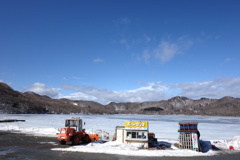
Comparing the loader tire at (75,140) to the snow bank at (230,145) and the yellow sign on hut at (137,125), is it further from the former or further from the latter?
the snow bank at (230,145)

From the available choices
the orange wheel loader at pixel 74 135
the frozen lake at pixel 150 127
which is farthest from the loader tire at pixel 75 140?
the frozen lake at pixel 150 127

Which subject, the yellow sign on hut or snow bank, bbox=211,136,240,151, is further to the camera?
snow bank, bbox=211,136,240,151

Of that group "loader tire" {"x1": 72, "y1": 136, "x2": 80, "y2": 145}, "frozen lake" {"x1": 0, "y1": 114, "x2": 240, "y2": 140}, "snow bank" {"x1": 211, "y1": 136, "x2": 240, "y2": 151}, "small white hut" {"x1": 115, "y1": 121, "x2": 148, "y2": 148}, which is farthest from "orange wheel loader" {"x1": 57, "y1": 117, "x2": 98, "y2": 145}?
"snow bank" {"x1": 211, "y1": 136, "x2": 240, "y2": 151}

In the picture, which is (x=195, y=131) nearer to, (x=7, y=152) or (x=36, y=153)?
(x=36, y=153)

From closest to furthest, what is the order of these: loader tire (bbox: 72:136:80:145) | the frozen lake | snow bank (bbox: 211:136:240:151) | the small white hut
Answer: the small white hut
loader tire (bbox: 72:136:80:145)
snow bank (bbox: 211:136:240:151)
the frozen lake

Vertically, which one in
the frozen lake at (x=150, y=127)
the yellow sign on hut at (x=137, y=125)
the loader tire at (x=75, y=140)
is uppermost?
the yellow sign on hut at (x=137, y=125)

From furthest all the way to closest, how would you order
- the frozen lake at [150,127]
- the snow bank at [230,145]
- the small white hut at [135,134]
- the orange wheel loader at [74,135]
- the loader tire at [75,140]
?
the frozen lake at [150,127], the snow bank at [230,145], the loader tire at [75,140], the small white hut at [135,134], the orange wheel loader at [74,135]

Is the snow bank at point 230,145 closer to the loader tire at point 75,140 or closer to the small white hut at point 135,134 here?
the small white hut at point 135,134

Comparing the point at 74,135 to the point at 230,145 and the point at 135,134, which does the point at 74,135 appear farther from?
the point at 230,145

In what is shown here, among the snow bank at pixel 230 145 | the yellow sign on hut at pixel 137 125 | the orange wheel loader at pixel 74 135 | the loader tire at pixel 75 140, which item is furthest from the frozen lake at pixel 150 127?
the loader tire at pixel 75 140

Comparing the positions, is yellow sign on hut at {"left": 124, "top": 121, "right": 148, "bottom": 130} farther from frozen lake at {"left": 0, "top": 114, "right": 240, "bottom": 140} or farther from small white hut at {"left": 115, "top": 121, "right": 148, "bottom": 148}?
frozen lake at {"left": 0, "top": 114, "right": 240, "bottom": 140}

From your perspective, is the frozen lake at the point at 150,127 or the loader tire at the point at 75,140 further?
the frozen lake at the point at 150,127

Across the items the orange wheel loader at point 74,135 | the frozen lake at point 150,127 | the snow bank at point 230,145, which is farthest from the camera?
the frozen lake at point 150,127

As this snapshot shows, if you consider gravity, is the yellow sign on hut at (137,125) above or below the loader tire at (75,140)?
above
